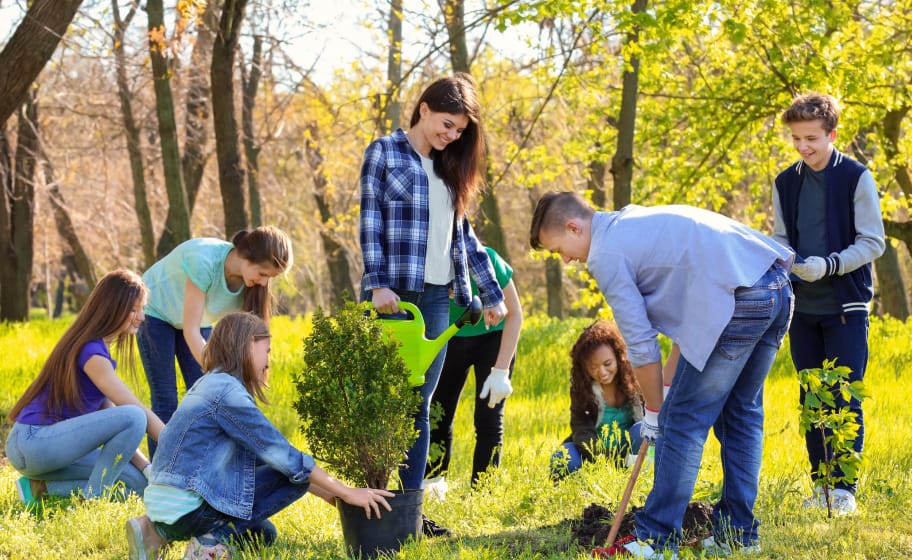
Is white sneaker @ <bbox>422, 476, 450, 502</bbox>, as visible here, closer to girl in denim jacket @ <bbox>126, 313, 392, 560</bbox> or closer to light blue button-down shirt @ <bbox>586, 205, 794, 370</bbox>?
girl in denim jacket @ <bbox>126, 313, 392, 560</bbox>

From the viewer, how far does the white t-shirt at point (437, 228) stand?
14.1 ft

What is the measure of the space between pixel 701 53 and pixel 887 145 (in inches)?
103

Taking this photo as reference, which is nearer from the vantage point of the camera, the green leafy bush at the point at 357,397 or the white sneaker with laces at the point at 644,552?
the white sneaker with laces at the point at 644,552

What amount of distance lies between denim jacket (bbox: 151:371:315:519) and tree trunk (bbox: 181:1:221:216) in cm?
1093

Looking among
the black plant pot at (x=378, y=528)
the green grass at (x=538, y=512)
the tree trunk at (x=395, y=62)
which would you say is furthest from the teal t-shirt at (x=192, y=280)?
the tree trunk at (x=395, y=62)

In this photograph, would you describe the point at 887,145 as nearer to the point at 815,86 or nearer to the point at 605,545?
the point at 815,86

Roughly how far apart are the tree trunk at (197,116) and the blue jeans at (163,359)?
893 cm

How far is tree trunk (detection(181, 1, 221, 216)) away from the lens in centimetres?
1444

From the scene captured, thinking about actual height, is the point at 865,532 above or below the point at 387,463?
below

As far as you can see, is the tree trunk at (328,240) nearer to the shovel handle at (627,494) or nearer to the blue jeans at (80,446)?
the blue jeans at (80,446)

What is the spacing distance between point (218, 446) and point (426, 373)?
100 cm

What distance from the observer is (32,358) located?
9.77 meters

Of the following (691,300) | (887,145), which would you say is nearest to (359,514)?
(691,300)

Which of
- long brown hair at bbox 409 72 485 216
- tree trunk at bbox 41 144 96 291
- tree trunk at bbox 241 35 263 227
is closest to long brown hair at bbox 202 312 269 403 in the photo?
long brown hair at bbox 409 72 485 216
